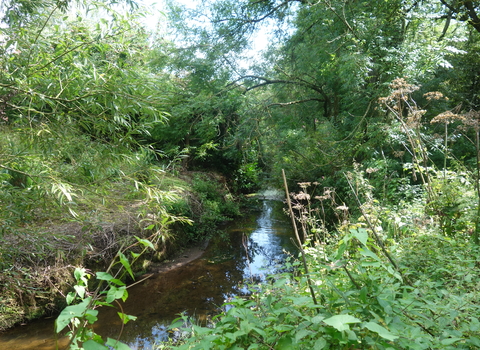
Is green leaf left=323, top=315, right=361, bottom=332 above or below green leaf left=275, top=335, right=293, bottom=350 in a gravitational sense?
above

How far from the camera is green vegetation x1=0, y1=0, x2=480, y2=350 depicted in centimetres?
157

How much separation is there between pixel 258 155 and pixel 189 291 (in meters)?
4.27

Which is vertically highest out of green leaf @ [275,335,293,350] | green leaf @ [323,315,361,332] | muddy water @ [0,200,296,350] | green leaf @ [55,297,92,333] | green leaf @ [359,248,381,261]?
green leaf @ [55,297,92,333]

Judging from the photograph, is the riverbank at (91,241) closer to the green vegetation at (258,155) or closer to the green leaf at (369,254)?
the green vegetation at (258,155)

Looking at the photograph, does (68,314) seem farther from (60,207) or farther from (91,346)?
(60,207)

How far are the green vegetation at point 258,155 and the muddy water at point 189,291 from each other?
0.39 m

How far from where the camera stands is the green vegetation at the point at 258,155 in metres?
1.57

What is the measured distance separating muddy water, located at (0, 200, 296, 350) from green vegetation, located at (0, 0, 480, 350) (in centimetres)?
39

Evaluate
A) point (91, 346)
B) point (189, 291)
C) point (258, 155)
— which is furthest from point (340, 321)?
point (258, 155)

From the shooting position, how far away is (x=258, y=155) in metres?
8.71

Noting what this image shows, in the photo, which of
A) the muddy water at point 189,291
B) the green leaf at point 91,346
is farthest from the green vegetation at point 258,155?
the muddy water at point 189,291

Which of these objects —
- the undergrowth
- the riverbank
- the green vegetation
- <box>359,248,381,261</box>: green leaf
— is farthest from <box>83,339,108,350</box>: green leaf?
<box>359,248,381,261</box>: green leaf

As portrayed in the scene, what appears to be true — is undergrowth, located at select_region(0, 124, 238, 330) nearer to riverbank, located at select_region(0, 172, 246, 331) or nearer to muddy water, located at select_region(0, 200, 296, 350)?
riverbank, located at select_region(0, 172, 246, 331)

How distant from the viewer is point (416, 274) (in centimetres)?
247
